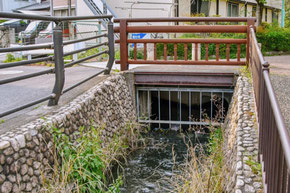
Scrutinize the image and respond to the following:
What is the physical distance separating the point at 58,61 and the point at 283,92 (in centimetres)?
378

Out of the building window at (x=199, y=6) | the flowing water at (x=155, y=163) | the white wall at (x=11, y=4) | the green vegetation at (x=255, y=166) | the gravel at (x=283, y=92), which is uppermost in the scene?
the white wall at (x=11, y=4)

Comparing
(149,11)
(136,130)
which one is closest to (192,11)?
(149,11)

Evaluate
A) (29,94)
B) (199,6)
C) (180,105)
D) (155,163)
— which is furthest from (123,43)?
(199,6)

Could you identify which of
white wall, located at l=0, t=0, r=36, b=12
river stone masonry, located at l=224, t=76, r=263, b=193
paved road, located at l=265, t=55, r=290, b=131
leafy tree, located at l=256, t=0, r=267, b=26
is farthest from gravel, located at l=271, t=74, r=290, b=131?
white wall, located at l=0, t=0, r=36, b=12

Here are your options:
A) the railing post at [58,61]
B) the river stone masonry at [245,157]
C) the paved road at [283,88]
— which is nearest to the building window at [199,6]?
the paved road at [283,88]

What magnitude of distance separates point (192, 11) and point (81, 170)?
20.5m

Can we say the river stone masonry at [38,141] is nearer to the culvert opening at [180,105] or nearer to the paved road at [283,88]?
the culvert opening at [180,105]

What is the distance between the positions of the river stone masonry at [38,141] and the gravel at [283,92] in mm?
2774

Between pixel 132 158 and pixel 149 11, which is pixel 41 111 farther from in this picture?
pixel 149 11

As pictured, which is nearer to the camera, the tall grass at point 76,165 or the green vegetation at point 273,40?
the tall grass at point 76,165

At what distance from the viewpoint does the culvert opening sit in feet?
29.3

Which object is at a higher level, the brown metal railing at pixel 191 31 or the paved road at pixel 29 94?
the brown metal railing at pixel 191 31

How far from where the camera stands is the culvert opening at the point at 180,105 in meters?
8.95

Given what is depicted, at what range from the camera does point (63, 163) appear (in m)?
4.84
